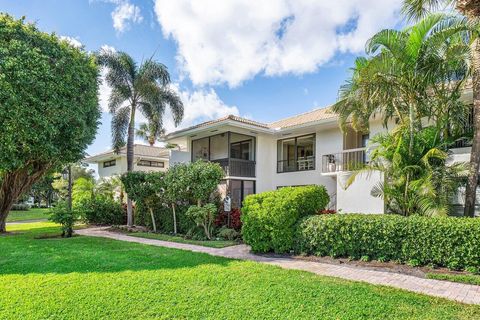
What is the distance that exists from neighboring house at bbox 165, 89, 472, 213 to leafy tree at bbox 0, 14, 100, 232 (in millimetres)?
6658

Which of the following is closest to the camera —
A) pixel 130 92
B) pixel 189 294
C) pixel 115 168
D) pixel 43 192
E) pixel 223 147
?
pixel 189 294

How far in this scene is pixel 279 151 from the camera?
20.6 meters

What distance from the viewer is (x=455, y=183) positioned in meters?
9.24

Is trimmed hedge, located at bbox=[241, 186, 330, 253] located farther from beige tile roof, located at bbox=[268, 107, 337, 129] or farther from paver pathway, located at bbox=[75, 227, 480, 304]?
beige tile roof, located at bbox=[268, 107, 337, 129]

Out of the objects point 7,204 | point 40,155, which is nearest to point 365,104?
point 40,155

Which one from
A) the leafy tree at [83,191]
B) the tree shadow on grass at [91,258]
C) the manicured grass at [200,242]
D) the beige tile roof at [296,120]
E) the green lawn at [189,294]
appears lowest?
the manicured grass at [200,242]

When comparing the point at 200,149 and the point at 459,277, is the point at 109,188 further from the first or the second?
the point at 459,277

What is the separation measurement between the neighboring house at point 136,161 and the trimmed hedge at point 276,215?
20.7m

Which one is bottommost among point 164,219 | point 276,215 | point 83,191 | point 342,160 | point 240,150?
point 164,219

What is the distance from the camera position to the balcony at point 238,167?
18594 mm

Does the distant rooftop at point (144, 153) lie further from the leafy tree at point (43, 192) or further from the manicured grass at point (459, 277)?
the manicured grass at point (459, 277)

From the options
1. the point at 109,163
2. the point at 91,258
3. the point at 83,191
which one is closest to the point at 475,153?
the point at 91,258

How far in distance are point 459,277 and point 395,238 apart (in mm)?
1582

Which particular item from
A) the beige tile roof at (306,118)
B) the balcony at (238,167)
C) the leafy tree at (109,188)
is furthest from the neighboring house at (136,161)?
the beige tile roof at (306,118)
